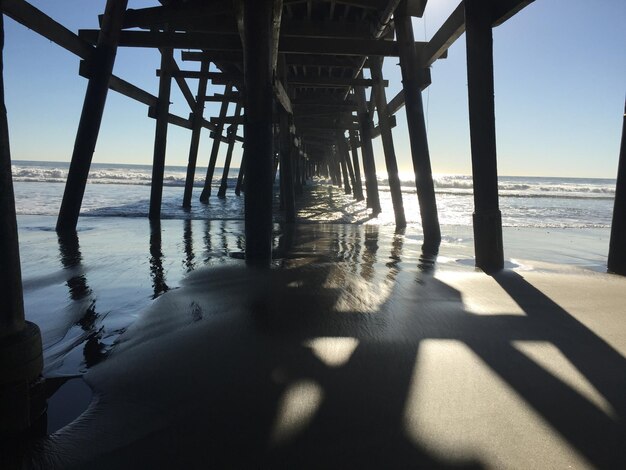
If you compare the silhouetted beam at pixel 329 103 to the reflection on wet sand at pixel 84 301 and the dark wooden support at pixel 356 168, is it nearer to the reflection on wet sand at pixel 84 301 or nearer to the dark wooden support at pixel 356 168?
the dark wooden support at pixel 356 168

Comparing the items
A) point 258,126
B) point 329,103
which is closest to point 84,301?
point 258,126

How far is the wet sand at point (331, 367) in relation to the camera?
1259 mm

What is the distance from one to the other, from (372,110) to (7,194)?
9.50 meters

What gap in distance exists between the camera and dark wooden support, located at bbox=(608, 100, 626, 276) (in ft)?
11.4

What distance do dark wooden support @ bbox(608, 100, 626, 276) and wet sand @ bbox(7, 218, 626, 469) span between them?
21 centimetres

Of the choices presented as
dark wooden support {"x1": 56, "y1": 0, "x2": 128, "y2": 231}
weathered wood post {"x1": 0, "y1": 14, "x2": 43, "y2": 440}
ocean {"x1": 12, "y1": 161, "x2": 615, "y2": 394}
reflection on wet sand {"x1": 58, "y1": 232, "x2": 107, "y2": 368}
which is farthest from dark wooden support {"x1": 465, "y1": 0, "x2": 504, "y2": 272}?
dark wooden support {"x1": 56, "y1": 0, "x2": 128, "y2": 231}

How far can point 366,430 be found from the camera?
4.42 ft

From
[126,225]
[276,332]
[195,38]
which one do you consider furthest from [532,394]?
[126,225]

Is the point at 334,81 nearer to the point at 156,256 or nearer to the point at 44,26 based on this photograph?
the point at 44,26

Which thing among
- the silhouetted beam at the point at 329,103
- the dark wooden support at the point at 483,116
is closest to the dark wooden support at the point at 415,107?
the dark wooden support at the point at 483,116

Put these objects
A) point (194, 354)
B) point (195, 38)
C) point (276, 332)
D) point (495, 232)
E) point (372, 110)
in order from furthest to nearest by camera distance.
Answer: point (372, 110)
point (195, 38)
point (495, 232)
point (276, 332)
point (194, 354)

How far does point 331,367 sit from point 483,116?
115 inches

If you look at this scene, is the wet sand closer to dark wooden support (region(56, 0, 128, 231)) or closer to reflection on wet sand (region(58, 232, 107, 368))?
reflection on wet sand (region(58, 232, 107, 368))

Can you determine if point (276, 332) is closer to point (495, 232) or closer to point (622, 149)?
point (495, 232)
